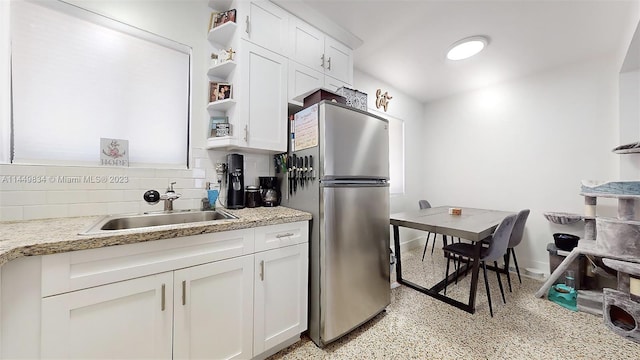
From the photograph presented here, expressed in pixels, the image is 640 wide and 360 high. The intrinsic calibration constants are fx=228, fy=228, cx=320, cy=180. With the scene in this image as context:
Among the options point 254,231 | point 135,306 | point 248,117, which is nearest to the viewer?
point 135,306


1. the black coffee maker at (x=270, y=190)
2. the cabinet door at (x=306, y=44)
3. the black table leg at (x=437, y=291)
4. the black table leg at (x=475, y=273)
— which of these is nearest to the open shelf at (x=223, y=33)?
the cabinet door at (x=306, y=44)

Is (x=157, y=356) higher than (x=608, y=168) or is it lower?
lower

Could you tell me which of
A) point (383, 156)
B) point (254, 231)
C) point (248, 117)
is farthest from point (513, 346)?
point (248, 117)

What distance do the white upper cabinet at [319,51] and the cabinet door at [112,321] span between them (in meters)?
1.85

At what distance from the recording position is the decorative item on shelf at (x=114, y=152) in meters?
1.47

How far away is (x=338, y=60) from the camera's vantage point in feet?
7.36

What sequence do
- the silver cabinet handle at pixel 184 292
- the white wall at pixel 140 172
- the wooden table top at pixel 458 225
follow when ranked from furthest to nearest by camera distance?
the wooden table top at pixel 458 225 < the white wall at pixel 140 172 < the silver cabinet handle at pixel 184 292

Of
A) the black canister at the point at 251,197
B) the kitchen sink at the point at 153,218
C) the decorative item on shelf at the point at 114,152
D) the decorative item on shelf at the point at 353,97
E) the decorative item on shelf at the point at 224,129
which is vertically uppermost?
the decorative item on shelf at the point at 353,97

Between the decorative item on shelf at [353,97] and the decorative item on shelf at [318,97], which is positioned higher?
the decorative item on shelf at [353,97]

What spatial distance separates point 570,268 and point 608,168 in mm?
1224

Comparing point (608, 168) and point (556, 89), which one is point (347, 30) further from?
point (608, 168)

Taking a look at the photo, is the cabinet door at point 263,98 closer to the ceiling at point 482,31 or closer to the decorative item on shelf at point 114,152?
the ceiling at point 482,31

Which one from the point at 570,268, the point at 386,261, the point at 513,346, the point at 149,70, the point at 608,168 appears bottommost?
the point at 513,346

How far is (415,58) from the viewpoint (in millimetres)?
2670
